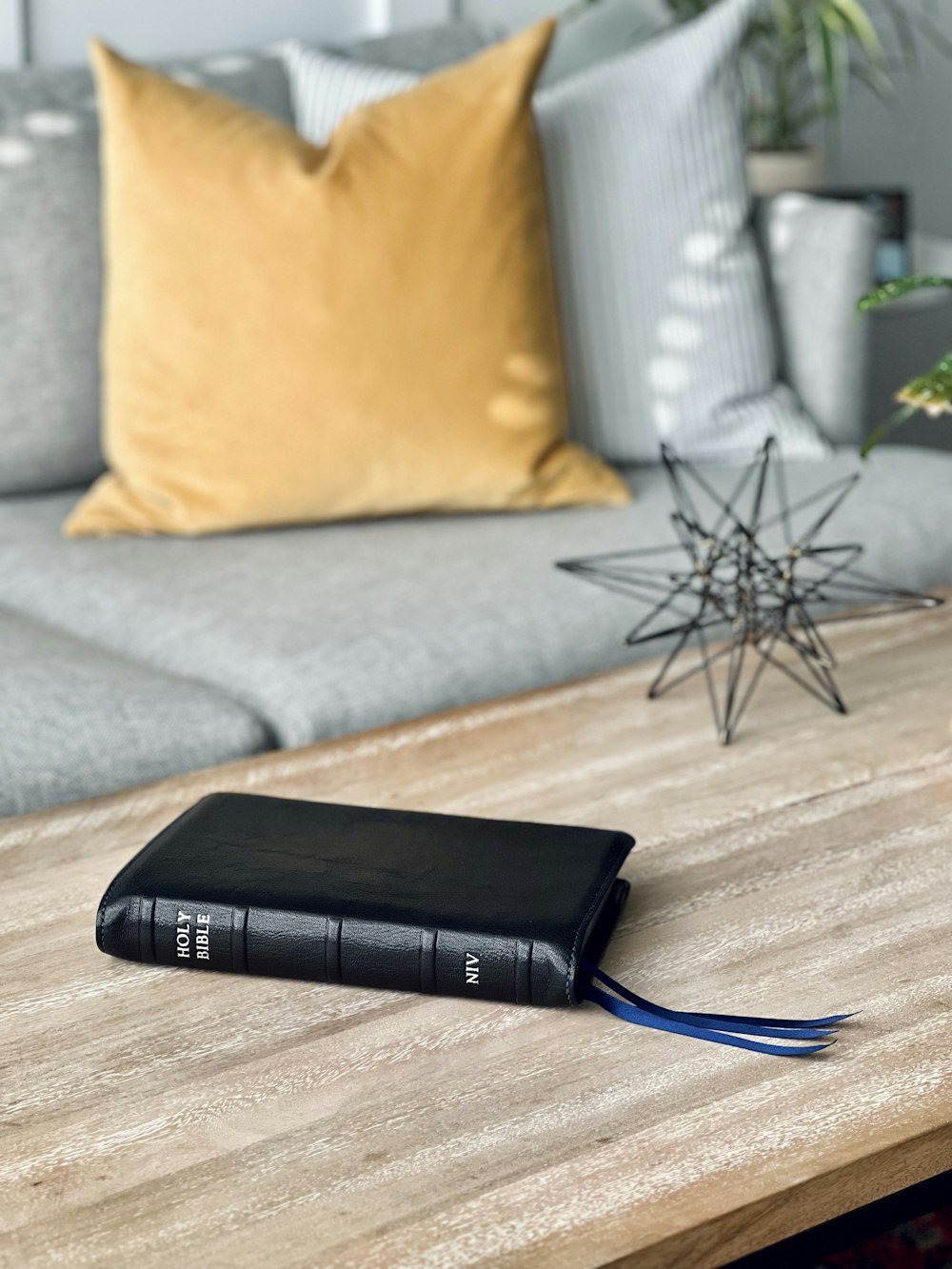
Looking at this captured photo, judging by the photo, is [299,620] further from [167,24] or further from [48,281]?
[167,24]

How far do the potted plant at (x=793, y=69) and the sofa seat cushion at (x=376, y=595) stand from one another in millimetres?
1056

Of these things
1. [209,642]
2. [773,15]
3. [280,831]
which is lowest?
[209,642]

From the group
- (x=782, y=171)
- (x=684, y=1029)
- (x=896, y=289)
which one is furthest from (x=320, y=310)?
(x=782, y=171)

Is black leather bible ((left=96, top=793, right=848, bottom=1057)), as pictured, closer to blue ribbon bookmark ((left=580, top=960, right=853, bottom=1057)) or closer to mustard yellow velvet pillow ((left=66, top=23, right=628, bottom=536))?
blue ribbon bookmark ((left=580, top=960, right=853, bottom=1057))

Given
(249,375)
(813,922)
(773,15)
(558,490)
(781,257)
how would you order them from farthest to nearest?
(773,15) → (781,257) → (558,490) → (249,375) → (813,922)

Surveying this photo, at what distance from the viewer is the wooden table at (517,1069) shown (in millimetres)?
631

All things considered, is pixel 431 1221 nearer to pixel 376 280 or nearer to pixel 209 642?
pixel 209 642

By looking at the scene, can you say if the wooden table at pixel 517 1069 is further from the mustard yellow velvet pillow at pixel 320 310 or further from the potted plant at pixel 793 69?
the potted plant at pixel 793 69

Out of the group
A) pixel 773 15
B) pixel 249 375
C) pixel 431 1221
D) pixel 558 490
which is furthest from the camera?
pixel 773 15

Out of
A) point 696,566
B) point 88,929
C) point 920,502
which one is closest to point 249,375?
point 696,566

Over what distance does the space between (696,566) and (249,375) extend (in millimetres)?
668

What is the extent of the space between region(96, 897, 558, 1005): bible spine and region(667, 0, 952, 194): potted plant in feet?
6.99

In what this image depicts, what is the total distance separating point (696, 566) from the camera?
123 cm

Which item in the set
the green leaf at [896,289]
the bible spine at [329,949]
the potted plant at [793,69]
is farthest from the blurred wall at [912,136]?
the bible spine at [329,949]
